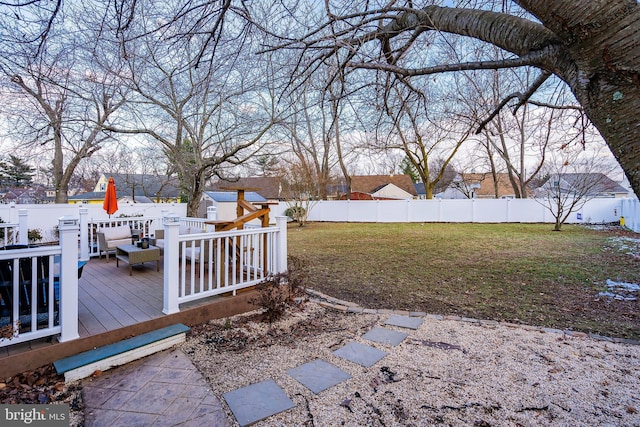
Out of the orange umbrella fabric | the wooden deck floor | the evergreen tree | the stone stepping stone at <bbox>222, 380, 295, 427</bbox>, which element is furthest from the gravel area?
the evergreen tree

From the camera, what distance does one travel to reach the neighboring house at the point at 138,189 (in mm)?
23828

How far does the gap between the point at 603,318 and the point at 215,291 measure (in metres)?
4.71

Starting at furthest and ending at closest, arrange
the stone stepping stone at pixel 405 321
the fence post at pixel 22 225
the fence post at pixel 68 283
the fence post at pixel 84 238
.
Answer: the fence post at pixel 84 238, the fence post at pixel 22 225, the stone stepping stone at pixel 405 321, the fence post at pixel 68 283

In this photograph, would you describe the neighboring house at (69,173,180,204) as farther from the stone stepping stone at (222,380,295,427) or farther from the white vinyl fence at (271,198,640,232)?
the stone stepping stone at (222,380,295,427)

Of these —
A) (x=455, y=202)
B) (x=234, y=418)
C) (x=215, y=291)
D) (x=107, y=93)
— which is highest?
(x=107, y=93)

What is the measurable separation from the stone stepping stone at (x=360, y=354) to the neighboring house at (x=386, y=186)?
29298 millimetres

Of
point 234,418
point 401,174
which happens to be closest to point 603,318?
point 234,418

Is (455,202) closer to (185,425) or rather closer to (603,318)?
(603,318)

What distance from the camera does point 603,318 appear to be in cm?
380

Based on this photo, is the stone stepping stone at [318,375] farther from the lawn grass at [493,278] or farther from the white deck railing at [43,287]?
the white deck railing at [43,287]

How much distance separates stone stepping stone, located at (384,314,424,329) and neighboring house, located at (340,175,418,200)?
93.2 ft

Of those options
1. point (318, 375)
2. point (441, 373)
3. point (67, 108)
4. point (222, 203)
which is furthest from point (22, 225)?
point (222, 203)

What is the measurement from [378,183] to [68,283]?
109 ft

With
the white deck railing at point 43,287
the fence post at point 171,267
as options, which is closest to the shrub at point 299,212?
the fence post at point 171,267
